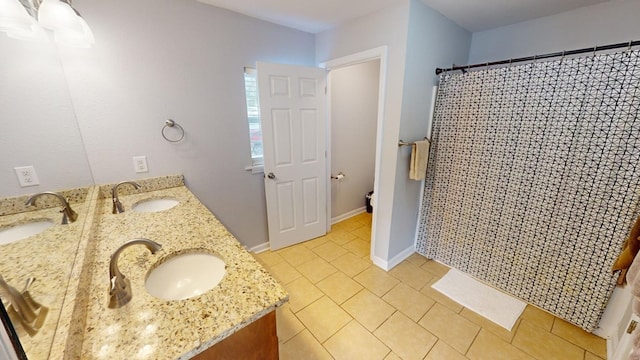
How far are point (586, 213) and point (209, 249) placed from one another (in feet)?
7.45

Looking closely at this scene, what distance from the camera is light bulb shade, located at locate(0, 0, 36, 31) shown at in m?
0.87

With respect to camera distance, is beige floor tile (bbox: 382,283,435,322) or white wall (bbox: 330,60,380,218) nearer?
beige floor tile (bbox: 382,283,435,322)

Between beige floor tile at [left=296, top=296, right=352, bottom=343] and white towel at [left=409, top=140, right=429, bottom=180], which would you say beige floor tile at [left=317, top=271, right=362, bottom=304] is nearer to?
beige floor tile at [left=296, top=296, right=352, bottom=343]

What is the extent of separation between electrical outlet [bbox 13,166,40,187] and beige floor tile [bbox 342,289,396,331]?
1.87 metres

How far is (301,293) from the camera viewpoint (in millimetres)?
2008

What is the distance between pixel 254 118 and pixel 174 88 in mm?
688

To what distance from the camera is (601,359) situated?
4.78 feet

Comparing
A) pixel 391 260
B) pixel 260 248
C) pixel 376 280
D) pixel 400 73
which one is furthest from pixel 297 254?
pixel 400 73

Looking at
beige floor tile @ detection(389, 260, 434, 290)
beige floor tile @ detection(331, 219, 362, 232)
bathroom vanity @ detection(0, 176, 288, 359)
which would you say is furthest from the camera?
beige floor tile @ detection(331, 219, 362, 232)

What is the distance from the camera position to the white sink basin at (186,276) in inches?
39.9

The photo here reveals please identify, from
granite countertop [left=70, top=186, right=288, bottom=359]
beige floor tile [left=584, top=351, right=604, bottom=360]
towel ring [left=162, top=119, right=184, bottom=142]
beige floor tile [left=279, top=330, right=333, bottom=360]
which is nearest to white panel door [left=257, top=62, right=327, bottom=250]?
Result: towel ring [left=162, top=119, right=184, bottom=142]

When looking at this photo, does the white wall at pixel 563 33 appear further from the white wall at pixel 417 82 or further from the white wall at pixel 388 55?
the white wall at pixel 388 55

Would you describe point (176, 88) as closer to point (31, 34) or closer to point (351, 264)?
point (31, 34)

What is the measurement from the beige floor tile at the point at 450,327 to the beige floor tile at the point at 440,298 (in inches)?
1.8
